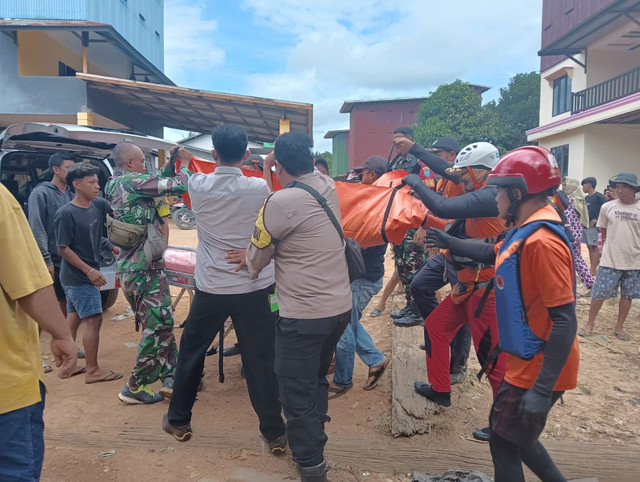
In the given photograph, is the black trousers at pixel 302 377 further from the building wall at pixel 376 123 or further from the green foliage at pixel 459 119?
the building wall at pixel 376 123

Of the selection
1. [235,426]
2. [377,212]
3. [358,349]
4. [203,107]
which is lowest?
[235,426]

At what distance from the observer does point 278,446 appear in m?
3.16

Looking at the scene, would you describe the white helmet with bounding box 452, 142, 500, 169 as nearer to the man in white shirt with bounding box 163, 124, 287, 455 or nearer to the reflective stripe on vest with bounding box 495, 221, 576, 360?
the reflective stripe on vest with bounding box 495, 221, 576, 360

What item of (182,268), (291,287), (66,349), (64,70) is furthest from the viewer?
(64,70)

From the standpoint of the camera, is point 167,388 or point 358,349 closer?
point 167,388

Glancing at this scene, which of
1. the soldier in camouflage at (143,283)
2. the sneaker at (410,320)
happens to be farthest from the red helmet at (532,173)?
the sneaker at (410,320)

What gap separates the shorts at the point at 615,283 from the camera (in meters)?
5.67

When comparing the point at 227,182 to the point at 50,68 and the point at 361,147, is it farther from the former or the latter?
the point at 361,147

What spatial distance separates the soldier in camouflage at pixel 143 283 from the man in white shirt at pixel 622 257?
16.1ft

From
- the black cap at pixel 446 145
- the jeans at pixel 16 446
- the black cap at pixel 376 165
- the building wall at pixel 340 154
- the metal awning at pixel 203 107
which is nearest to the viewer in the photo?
the jeans at pixel 16 446

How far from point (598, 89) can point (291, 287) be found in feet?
58.6

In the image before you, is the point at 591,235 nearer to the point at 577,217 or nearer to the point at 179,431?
the point at 577,217

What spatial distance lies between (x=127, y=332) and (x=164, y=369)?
7.42 ft

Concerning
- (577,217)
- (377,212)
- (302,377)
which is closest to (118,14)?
(577,217)
